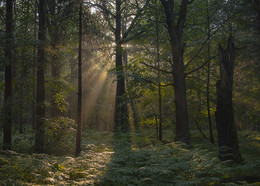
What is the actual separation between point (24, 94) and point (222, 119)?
813 cm

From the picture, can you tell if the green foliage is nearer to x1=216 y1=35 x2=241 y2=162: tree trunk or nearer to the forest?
the forest

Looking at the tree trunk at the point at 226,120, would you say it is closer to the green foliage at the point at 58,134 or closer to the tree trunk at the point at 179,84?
the tree trunk at the point at 179,84

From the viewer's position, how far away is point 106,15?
1126cm

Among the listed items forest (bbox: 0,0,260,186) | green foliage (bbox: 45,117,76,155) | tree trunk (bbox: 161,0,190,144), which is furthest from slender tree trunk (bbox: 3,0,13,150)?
tree trunk (bbox: 161,0,190,144)

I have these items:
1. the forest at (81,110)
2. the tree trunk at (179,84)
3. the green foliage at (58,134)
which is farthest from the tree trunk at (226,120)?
the green foliage at (58,134)

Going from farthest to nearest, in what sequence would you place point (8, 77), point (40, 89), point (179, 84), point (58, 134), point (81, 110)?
point (179, 84), point (40, 89), point (81, 110), point (58, 134), point (8, 77)

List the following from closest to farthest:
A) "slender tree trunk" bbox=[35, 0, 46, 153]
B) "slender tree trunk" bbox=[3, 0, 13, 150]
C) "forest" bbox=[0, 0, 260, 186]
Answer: "forest" bbox=[0, 0, 260, 186] < "slender tree trunk" bbox=[3, 0, 13, 150] < "slender tree trunk" bbox=[35, 0, 46, 153]

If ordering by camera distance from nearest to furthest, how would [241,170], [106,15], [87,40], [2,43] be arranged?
[241,170], [2,43], [87,40], [106,15]

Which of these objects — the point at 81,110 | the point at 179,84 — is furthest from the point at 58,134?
the point at 179,84

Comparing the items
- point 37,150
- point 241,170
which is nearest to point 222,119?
point 241,170

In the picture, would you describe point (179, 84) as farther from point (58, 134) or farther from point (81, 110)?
point (58, 134)

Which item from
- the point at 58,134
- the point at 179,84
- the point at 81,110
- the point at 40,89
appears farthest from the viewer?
the point at 179,84

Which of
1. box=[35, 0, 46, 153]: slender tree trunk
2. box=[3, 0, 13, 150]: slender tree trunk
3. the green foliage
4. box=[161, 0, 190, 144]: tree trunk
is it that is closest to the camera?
box=[3, 0, 13, 150]: slender tree trunk

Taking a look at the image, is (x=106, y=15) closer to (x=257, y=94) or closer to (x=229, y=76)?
(x=229, y=76)
